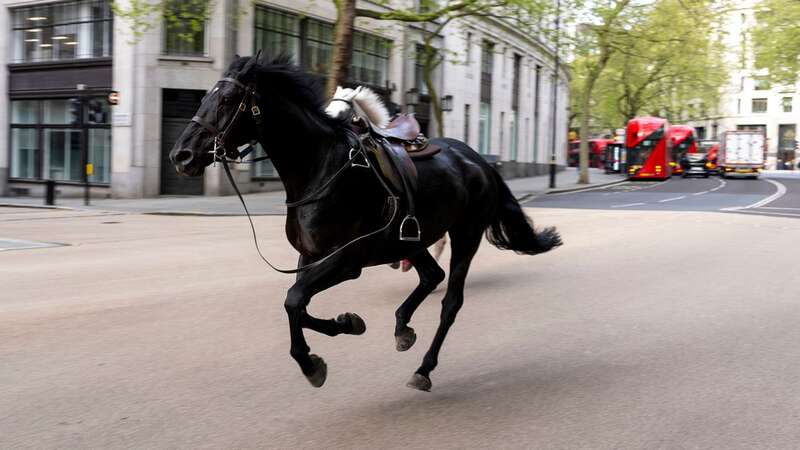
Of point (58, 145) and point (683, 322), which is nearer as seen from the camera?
point (683, 322)

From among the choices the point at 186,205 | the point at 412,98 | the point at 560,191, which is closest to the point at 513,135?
the point at 560,191

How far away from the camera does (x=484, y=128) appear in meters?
47.6

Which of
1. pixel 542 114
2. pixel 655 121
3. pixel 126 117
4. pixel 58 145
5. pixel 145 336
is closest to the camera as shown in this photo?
pixel 145 336

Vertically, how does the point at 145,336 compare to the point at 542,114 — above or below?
below

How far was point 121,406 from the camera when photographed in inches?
172

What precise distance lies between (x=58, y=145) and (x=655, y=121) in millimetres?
34124

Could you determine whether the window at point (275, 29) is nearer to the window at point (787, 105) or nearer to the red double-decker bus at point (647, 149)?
the red double-decker bus at point (647, 149)

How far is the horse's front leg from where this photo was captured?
14.0 ft

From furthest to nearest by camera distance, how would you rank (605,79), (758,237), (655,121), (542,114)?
(605,79)
(542,114)
(655,121)
(758,237)

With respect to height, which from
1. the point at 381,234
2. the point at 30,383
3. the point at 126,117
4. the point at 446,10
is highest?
the point at 446,10

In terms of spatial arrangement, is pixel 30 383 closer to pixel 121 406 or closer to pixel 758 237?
pixel 121 406

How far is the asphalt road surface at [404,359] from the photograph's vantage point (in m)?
4.11

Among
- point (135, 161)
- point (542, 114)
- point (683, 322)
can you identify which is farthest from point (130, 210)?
point (542, 114)

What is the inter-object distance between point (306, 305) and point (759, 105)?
104213 millimetres
